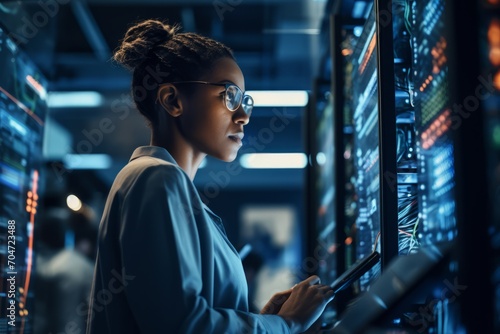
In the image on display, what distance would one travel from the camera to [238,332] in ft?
4.38

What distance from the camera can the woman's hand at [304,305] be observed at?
1.49m

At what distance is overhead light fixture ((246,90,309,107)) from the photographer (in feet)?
23.1

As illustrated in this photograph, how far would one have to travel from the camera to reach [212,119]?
164 cm

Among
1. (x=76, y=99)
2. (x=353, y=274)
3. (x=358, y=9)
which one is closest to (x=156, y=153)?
(x=353, y=274)

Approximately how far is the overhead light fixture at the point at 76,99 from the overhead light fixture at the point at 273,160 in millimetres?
2773

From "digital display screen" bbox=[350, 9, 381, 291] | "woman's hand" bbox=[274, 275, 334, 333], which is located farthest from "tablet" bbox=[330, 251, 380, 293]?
"digital display screen" bbox=[350, 9, 381, 291]

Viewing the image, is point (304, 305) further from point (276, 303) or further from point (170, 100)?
point (170, 100)

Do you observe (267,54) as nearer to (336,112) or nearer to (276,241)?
(336,112)

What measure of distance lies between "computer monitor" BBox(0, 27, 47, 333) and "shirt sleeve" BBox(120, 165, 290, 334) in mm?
1305

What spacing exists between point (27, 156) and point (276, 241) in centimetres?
925

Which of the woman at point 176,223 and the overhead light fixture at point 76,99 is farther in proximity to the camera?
the overhead light fixture at point 76,99

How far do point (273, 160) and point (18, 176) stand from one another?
743 centimetres

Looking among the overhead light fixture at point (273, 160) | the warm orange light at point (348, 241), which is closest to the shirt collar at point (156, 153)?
the warm orange light at point (348, 241)

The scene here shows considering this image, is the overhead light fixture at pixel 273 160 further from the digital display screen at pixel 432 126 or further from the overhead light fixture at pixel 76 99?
the digital display screen at pixel 432 126
